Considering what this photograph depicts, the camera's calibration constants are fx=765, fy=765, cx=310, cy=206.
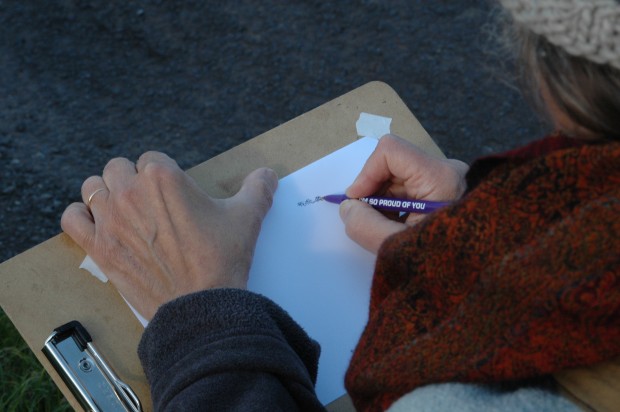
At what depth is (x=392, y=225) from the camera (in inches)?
49.8

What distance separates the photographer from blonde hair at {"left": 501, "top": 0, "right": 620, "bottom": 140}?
72 centimetres

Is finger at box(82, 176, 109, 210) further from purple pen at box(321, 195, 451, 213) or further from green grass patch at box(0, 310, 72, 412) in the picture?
green grass patch at box(0, 310, 72, 412)

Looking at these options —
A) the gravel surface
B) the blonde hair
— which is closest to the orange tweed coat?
the blonde hair

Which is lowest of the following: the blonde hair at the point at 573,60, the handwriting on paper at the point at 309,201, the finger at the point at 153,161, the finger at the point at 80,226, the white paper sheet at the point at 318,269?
the white paper sheet at the point at 318,269

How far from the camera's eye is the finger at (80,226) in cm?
125

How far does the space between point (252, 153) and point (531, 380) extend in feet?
2.37

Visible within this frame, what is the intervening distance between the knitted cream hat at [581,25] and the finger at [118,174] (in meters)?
0.76

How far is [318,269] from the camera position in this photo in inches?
50.1

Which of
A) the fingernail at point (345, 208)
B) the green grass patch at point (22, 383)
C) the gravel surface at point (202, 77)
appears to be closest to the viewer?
the fingernail at point (345, 208)

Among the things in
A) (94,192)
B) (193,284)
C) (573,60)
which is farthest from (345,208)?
(573,60)

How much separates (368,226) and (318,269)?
0.36 feet

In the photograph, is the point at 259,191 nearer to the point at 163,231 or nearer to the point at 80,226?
the point at 163,231

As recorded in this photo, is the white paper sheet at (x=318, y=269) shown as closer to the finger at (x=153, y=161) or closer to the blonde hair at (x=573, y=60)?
the finger at (x=153, y=161)

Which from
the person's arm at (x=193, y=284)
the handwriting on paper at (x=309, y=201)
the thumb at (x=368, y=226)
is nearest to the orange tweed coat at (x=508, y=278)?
the person's arm at (x=193, y=284)
